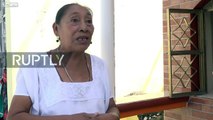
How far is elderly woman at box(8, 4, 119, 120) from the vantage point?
4.16 feet

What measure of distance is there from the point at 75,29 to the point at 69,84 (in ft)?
0.90

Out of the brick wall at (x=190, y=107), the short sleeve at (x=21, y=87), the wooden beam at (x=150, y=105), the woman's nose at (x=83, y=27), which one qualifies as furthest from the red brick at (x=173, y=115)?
the short sleeve at (x=21, y=87)

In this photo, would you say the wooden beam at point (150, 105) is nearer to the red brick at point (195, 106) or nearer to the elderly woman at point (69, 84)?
the red brick at point (195, 106)

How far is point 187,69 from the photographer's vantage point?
3.11 m

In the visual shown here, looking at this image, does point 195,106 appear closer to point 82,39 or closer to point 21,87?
point 82,39

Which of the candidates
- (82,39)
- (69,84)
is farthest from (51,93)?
(82,39)

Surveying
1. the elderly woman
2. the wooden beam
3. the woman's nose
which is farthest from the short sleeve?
the wooden beam

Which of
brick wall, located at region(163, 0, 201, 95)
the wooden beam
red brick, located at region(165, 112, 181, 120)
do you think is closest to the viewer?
the wooden beam

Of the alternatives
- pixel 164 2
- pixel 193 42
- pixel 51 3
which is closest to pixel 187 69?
pixel 193 42

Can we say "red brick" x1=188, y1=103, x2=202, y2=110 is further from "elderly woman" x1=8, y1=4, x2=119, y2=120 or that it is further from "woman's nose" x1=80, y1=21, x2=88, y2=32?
"woman's nose" x1=80, y1=21, x2=88, y2=32

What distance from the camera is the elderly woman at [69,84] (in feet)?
4.16

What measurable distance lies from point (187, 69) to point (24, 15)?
187cm

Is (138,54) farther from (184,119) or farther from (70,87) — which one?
(70,87)

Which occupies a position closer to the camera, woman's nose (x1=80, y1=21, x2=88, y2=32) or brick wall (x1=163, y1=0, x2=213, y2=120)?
woman's nose (x1=80, y1=21, x2=88, y2=32)
